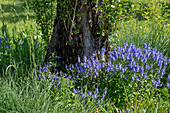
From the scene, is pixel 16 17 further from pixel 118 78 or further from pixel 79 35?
pixel 118 78

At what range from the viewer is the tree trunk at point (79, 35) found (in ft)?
11.0

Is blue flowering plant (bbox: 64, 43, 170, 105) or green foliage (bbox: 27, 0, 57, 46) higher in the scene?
green foliage (bbox: 27, 0, 57, 46)

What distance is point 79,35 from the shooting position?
3.44 meters

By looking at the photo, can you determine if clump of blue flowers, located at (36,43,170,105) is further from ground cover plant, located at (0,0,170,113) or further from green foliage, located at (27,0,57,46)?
green foliage, located at (27,0,57,46)

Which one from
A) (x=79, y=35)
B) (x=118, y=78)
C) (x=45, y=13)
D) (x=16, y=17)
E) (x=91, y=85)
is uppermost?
(x=45, y=13)

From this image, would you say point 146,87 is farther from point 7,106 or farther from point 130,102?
point 7,106

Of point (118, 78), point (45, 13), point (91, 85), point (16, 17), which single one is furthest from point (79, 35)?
point (16, 17)

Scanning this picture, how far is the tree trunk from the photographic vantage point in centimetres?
336

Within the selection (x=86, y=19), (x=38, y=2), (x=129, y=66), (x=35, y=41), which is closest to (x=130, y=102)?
(x=129, y=66)

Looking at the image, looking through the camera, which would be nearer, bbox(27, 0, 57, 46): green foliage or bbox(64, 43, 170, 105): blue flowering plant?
bbox(64, 43, 170, 105): blue flowering plant

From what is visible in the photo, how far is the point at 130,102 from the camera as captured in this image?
3131mm

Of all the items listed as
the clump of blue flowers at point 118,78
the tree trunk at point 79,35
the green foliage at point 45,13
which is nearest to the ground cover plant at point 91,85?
the clump of blue flowers at point 118,78

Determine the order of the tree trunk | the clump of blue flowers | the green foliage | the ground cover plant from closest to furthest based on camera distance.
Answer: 1. the ground cover plant
2. the clump of blue flowers
3. the tree trunk
4. the green foliage

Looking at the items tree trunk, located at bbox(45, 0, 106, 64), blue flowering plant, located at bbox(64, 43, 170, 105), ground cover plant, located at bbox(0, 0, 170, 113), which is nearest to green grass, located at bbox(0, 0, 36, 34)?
ground cover plant, located at bbox(0, 0, 170, 113)
